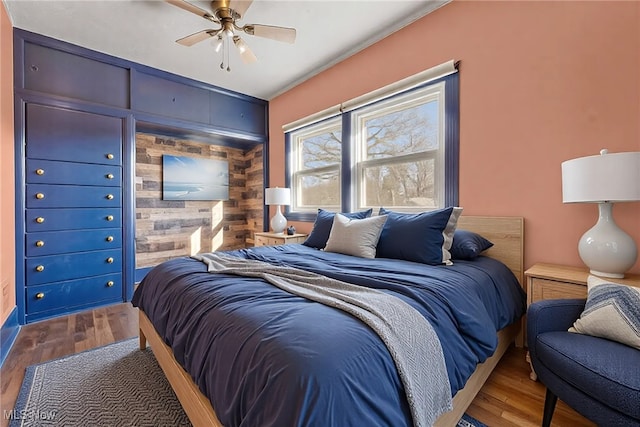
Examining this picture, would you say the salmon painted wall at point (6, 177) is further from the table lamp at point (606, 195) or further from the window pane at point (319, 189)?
the table lamp at point (606, 195)

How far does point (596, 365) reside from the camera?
41.7 inches

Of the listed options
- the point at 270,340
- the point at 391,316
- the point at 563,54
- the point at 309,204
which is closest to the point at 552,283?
the point at 391,316

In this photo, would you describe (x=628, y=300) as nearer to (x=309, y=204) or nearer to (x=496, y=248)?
(x=496, y=248)

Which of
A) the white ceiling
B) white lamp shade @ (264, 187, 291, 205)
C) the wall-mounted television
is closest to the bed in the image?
white lamp shade @ (264, 187, 291, 205)

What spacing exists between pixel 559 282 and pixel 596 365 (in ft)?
2.36

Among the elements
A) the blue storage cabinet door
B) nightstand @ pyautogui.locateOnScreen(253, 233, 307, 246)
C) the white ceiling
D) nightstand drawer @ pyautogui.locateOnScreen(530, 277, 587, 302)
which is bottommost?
nightstand drawer @ pyautogui.locateOnScreen(530, 277, 587, 302)

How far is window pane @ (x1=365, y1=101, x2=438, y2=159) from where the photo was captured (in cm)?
270

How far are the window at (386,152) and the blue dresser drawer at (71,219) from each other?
7.12 feet

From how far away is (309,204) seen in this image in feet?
13.2

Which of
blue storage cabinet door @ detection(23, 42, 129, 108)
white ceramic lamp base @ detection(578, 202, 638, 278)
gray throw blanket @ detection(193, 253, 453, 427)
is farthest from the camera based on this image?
blue storage cabinet door @ detection(23, 42, 129, 108)

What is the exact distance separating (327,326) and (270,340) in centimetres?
18

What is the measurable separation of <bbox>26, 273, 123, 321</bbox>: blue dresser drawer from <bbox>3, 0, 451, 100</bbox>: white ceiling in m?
2.41

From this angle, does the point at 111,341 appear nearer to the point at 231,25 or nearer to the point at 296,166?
the point at 231,25

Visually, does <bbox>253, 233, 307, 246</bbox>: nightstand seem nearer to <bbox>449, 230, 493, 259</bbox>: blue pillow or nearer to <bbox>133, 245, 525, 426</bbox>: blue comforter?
<bbox>133, 245, 525, 426</bbox>: blue comforter
